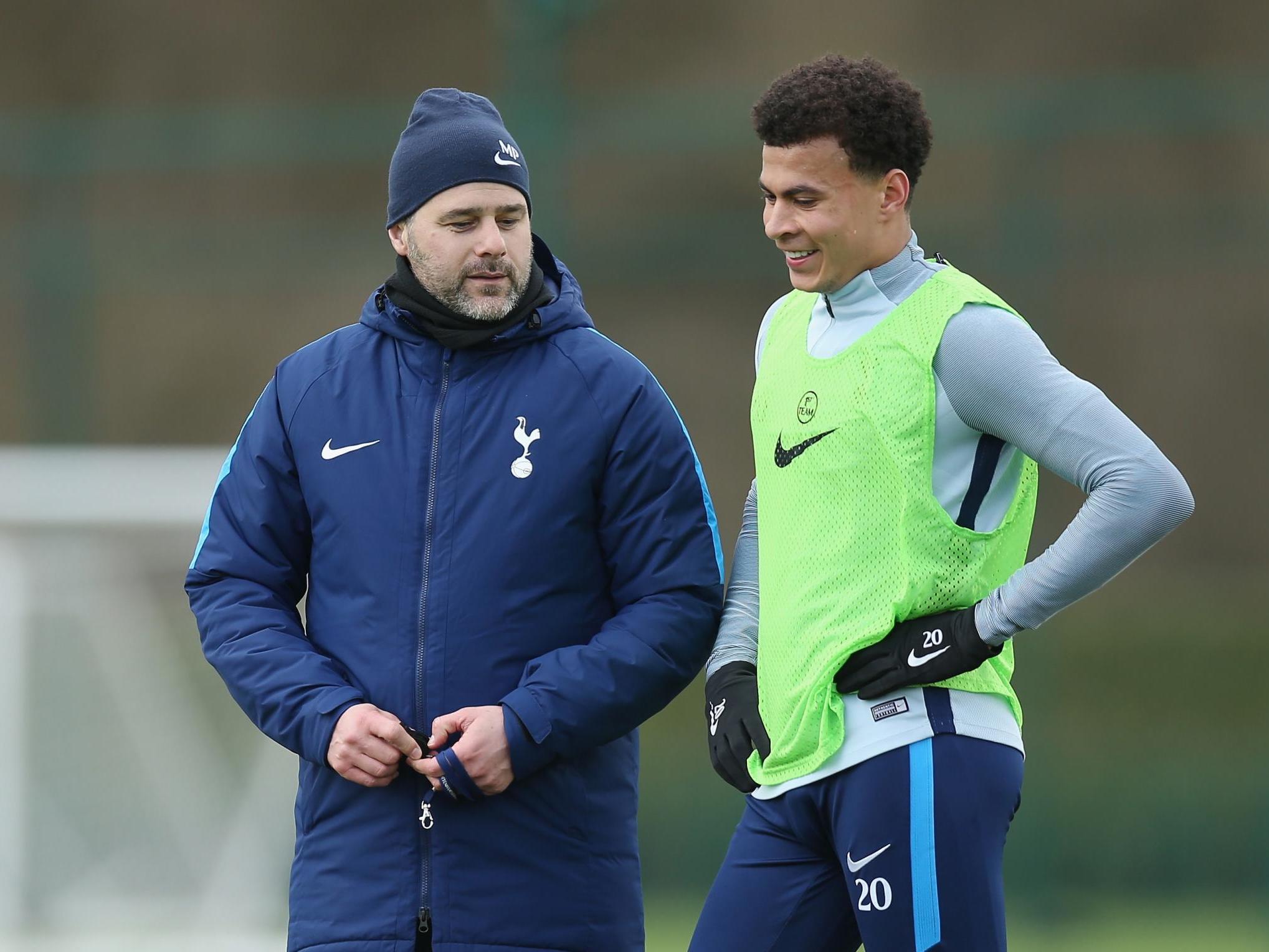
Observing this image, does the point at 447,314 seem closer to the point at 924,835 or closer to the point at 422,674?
the point at 422,674

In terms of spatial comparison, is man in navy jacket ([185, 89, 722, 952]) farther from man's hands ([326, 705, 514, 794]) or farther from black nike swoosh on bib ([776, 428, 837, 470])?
black nike swoosh on bib ([776, 428, 837, 470])

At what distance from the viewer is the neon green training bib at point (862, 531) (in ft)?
7.54

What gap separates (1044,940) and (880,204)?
293cm

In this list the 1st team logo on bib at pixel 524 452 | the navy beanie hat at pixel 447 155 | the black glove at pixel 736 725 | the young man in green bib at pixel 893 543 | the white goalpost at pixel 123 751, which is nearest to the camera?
the young man in green bib at pixel 893 543

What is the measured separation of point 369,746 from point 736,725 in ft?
1.54

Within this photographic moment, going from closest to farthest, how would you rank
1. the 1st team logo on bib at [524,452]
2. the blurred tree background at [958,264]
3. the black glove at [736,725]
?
the black glove at [736,725] < the 1st team logo on bib at [524,452] < the blurred tree background at [958,264]

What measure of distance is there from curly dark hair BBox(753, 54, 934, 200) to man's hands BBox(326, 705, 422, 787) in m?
0.88

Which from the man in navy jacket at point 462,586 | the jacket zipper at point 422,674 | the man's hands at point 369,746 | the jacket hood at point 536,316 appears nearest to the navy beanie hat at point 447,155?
the man in navy jacket at point 462,586

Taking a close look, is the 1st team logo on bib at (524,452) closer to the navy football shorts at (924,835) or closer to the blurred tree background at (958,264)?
the navy football shorts at (924,835)

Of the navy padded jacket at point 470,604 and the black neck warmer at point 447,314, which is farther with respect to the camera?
the black neck warmer at point 447,314

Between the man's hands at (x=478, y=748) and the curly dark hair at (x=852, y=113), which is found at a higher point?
the curly dark hair at (x=852, y=113)

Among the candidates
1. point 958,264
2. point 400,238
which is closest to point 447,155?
point 400,238

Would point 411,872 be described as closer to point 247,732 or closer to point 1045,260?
point 247,732

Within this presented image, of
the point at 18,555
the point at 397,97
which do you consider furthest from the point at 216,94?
the point at 18,555
